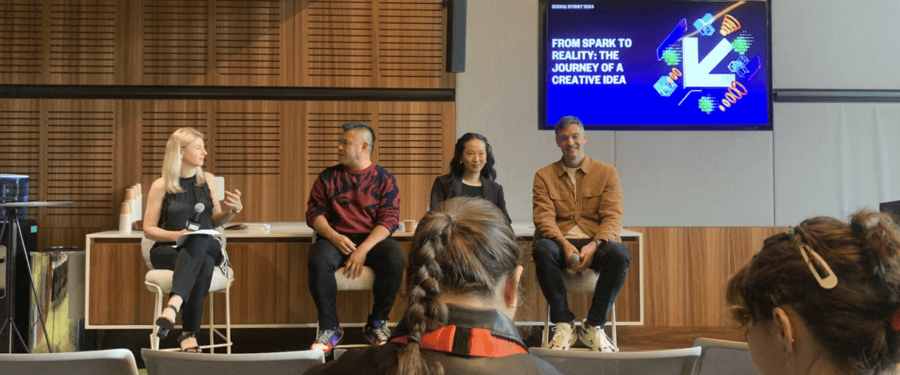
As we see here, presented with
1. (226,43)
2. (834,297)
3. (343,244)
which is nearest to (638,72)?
(343,244)

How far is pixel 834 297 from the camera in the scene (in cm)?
87

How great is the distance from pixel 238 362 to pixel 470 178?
8.19ft

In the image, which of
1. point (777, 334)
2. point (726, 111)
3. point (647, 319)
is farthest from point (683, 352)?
point (726, 111)

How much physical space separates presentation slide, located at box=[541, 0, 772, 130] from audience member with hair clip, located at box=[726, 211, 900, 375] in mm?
3811

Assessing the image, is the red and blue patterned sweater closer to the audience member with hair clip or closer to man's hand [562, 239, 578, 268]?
man's hand [562, 239, 578, 268]

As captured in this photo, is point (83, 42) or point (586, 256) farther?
→ point (83, 42)

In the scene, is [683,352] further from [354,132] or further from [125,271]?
[125,271]

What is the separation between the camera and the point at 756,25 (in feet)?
15.5

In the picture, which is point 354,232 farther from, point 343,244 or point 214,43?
point 214,43

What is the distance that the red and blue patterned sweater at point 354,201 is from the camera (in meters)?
3.57

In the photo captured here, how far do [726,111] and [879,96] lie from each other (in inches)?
46.7

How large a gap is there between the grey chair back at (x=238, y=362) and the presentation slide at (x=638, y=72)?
11.5 feet

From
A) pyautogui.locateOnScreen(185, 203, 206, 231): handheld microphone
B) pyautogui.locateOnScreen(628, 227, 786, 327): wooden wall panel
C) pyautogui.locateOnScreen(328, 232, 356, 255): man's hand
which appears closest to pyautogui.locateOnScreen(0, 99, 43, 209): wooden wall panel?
pyautogui.locateOnScreen(185, 203, 206, 231): handheld microphone

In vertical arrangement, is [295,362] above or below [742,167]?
below
